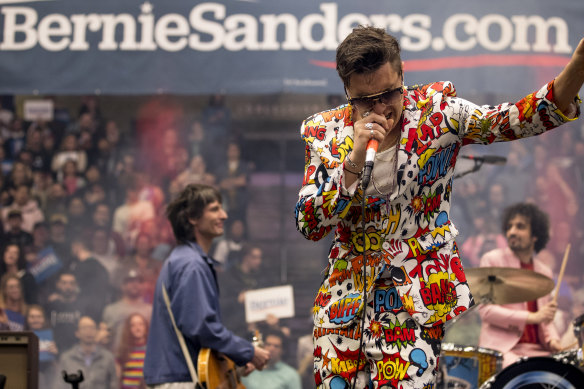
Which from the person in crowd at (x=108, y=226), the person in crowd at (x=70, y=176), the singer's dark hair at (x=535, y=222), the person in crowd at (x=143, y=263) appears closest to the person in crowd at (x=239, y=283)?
the person in crowd at (x=143, y=263)

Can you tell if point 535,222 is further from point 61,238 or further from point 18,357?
point 61,238

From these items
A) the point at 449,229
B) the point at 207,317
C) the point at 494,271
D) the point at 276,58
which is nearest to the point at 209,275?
the point at 207,317

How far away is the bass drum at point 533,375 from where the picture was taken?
4.99 metres

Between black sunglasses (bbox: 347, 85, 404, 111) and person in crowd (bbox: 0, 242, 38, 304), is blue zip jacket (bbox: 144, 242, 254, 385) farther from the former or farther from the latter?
person in crowd (bbox: 0, 242, 38, 304)

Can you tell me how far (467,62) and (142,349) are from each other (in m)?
4.42

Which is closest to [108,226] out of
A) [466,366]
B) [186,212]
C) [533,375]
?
[186,212]

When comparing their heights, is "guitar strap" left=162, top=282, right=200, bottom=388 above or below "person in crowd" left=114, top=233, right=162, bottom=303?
below

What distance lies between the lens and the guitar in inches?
187

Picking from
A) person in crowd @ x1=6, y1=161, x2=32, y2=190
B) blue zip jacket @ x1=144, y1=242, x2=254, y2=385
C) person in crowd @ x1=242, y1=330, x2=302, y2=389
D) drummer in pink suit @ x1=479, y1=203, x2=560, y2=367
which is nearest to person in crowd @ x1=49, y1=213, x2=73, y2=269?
person in crowd @ x1=6, y1=161, x2=32, y2=190

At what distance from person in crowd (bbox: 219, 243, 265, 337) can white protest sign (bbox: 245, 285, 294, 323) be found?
6 centimetres

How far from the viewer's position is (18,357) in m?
4.60

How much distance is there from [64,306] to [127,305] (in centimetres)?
71

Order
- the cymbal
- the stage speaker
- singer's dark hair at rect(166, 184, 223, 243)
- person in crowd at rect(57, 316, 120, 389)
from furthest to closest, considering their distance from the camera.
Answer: person in crowd at rect(57, 316, 120, 389)
the cymbal
singer's dark hair at rect(166, 184, 223, 243)
the stage speaker

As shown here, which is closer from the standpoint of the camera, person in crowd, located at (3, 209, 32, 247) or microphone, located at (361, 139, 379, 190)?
microphone, located at (361, 139, 379, 190)
